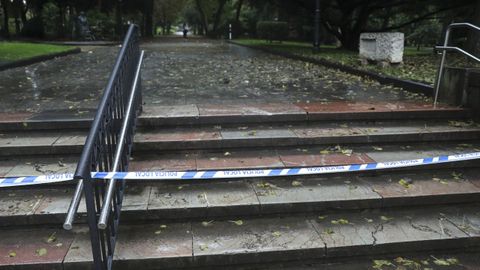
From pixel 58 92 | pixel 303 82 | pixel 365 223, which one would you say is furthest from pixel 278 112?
pixel 58 92

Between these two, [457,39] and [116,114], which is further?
[457,39]

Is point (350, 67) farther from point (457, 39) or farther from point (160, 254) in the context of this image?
point (457, 39)

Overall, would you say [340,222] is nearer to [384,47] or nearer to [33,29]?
[384,47]

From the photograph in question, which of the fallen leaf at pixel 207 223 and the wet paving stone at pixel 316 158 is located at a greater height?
the wet paving stone at pixel 316 158

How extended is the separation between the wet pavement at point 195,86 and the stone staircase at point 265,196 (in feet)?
3.29

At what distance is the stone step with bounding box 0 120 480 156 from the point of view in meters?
4.62

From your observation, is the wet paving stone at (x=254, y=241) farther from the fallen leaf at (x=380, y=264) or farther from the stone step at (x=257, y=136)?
the stone step at (x=257, y=136)

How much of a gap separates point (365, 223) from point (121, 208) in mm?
2233

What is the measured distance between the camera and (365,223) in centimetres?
396

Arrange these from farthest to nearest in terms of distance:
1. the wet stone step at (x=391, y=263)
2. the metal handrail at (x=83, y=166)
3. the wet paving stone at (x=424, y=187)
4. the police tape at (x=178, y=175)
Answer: the wet paving stone at (x=424, y=187) < the wet stone step at (x=391, y=263) < the police tape at (x=178, y=175) < the metal handrail at (x=83, y=166)

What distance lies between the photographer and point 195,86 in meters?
7.95

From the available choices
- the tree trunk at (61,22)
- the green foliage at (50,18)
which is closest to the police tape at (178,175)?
the tree trunk at (61,22)

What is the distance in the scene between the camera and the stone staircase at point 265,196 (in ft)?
11.7

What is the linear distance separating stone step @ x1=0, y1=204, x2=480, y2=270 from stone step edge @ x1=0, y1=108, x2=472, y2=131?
1558mm
